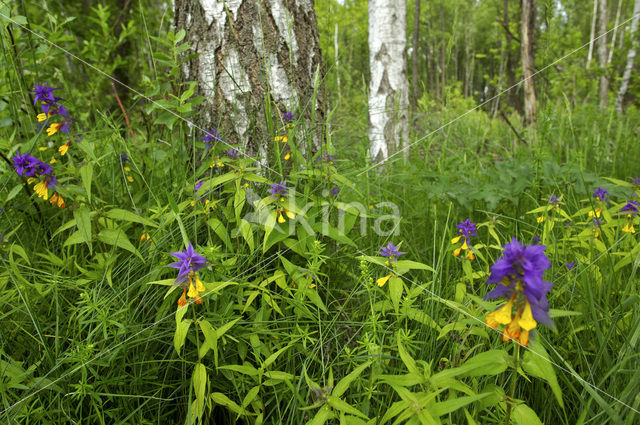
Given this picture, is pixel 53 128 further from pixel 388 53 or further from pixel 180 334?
pixel 388 53

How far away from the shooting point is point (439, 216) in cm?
212

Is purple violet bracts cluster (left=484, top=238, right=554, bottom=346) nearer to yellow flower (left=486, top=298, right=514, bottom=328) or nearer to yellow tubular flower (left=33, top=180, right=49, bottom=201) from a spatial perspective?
yellow flower (left=486, top=298, right=514, bottom=328)

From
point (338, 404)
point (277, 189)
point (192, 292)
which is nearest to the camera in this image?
point (338, 404)

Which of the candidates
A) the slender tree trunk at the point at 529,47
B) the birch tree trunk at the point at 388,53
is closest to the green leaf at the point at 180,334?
the birch tree trunk at the point at 388,53

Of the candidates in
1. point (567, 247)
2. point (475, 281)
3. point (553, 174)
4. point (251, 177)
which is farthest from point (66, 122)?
point (553, 174)

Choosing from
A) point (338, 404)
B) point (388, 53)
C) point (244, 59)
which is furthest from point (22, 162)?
point (388, 53)

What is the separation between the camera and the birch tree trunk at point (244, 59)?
1682 millimetres

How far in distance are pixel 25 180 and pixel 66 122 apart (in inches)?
12.3

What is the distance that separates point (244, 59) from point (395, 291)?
4.24 feet

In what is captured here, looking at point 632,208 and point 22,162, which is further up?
point 22,162

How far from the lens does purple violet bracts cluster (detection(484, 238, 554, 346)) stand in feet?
2.22

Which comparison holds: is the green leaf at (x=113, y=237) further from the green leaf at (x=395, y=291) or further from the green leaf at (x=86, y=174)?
the green leaf at (x=395, y=291)

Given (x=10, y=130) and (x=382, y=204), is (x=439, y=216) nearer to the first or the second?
(x=382, y=204)

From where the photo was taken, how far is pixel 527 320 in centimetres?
69
